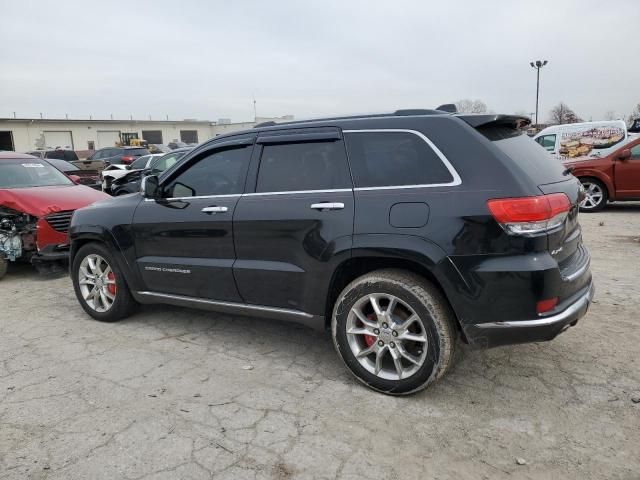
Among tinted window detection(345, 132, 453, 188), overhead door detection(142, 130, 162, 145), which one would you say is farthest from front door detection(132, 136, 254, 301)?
overhead door detection(142, 130, 162, 145)

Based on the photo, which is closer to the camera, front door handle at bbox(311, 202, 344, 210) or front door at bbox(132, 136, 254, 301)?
front door handle at bbox(311, 202, 344, 210)

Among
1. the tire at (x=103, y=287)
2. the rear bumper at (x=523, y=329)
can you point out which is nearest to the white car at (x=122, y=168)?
the tire at (x=103, y=287)

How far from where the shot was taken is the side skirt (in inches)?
142

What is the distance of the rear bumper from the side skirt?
3.52 ft

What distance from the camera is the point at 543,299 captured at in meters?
2.87

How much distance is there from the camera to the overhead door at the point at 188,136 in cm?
6272

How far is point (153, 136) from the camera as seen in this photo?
193 feet

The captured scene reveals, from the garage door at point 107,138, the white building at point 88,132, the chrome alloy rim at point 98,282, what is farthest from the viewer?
the garage door at point 107,138

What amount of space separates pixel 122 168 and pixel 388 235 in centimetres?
1656

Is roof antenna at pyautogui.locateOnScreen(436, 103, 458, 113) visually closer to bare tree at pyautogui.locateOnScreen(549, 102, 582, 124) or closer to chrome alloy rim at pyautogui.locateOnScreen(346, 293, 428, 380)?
chrome alloy rim at pyautogui.locateOnScreen(346, 293, 428, 380)

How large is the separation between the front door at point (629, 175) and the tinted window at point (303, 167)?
901 cm

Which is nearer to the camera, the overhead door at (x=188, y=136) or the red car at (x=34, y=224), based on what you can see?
the red car at (x=34, y=224)

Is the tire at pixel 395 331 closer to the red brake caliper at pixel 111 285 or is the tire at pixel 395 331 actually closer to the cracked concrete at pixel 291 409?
the cracked concrete at pixel 291 409

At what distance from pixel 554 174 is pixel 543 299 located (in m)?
0.93
